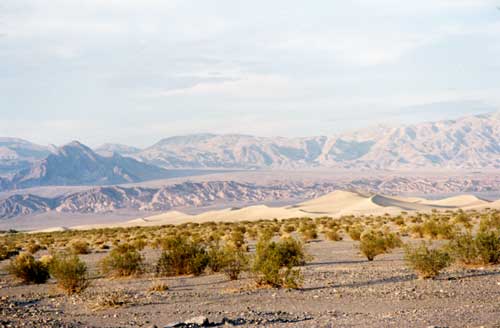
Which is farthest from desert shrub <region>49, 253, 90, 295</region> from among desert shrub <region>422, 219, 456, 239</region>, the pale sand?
the pale sand

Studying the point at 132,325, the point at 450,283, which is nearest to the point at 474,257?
the point at 450,283

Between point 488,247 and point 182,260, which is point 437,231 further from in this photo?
point 182,260

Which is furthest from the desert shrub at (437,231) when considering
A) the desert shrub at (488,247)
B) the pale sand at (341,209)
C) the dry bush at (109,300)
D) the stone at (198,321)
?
the pale sand at (341,209)

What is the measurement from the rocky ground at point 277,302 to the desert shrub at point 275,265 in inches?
16.7

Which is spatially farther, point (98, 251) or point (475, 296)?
point (98, 251)

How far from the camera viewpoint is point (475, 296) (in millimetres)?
16344

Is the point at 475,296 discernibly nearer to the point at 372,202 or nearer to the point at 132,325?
the point at 132,325

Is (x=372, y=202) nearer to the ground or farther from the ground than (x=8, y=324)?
nearer to the ground

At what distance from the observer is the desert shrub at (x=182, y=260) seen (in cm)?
2262

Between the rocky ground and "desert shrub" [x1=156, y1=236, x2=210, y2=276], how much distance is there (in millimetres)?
507

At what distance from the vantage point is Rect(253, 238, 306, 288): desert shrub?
18.6 m

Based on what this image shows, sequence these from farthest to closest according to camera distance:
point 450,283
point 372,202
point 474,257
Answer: point 372,202, point 474,257, point 450,283

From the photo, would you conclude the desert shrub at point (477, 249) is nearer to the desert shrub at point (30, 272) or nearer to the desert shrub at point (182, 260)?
the desert shrub at point (182, 260)

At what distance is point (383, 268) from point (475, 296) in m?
6.46
